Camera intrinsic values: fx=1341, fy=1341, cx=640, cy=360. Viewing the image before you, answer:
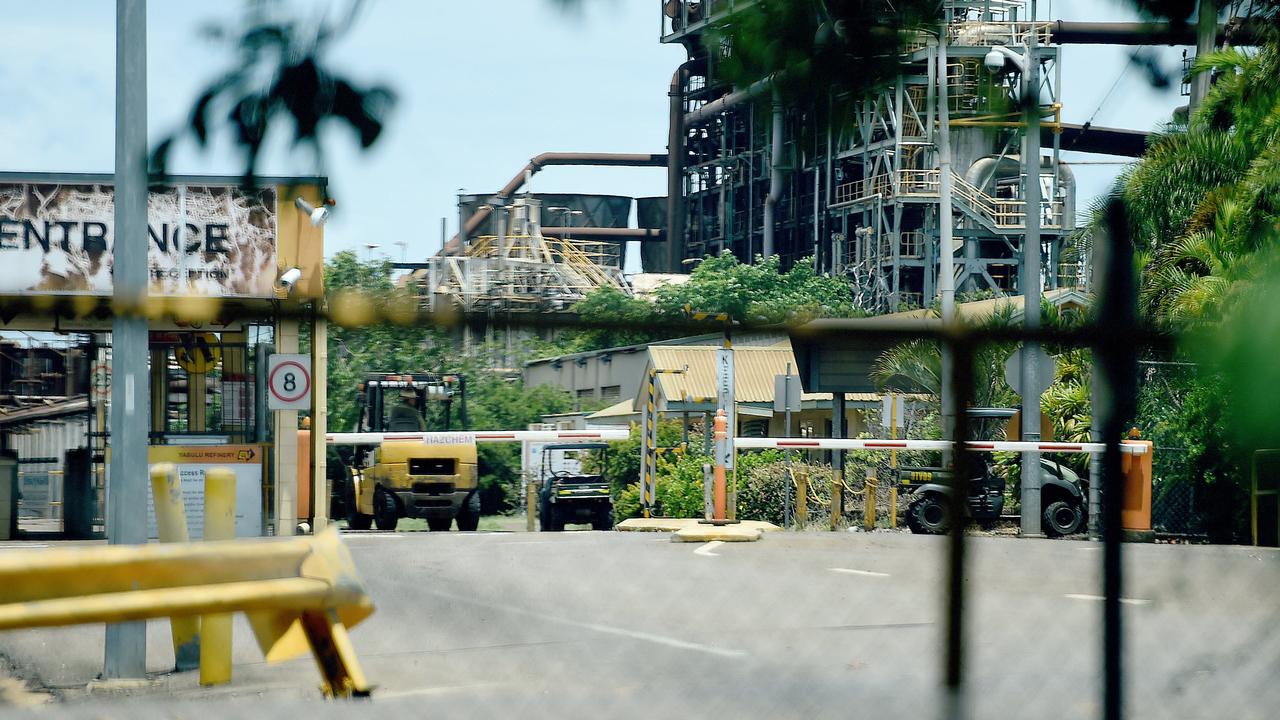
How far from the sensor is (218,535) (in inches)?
195

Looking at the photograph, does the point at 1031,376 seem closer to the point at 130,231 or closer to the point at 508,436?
the point at 130,231

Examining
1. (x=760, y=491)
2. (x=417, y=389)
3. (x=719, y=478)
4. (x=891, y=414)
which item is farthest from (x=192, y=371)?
(x=760, y=491)

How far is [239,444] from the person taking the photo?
4461 mm

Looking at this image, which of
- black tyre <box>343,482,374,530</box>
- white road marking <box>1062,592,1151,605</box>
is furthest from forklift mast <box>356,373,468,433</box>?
white road marking <box>1062,592,1151,605</box>

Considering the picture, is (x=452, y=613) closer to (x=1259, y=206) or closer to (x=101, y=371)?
(x=101, y=371)

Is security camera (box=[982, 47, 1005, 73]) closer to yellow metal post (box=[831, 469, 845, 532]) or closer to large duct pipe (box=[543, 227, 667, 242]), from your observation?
yellow metal post (box=[831, 469, 845, 532])

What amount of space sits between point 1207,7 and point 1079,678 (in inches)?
100

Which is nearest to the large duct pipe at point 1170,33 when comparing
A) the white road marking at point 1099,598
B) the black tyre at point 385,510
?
the white road marking at point 1099,598

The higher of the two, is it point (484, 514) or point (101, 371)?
point (101, 371)

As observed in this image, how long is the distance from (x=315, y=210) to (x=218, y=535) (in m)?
1.61

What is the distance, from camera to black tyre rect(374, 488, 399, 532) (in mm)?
4562

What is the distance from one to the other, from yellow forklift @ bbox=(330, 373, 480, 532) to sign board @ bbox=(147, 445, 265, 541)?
0.25m

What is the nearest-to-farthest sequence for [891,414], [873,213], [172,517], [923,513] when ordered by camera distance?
1. [172,517]
2. [923,513]
3. [891,414]
4. [873,213]

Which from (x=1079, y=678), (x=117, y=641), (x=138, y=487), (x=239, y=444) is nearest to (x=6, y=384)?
(x=239, y=444)
